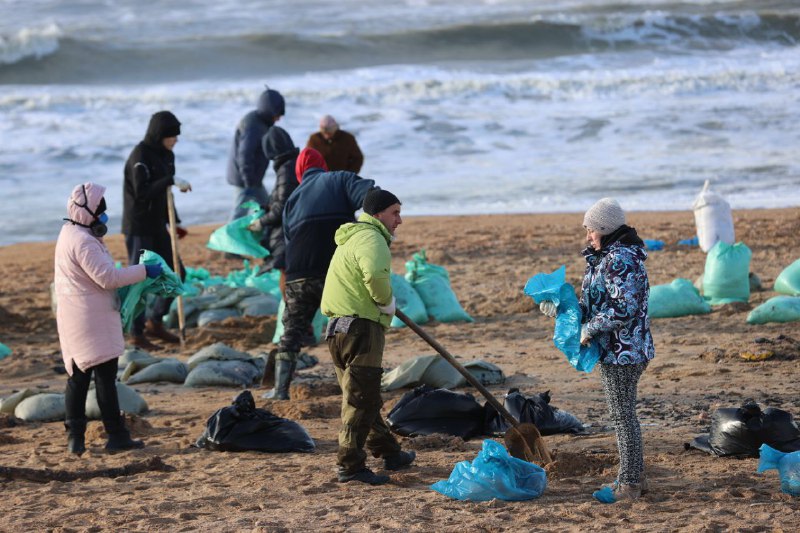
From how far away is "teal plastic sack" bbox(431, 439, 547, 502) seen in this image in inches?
207

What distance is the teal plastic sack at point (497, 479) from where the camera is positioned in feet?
17.3

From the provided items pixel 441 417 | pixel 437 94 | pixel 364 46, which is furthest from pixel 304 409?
pixel 364 46

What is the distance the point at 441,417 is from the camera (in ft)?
21.7

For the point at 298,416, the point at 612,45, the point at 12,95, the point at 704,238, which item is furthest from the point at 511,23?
the point at 298,416

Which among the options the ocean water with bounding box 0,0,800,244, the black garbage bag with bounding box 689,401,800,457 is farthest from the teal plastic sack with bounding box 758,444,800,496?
the ocean water with bounding box 0,0,800,244

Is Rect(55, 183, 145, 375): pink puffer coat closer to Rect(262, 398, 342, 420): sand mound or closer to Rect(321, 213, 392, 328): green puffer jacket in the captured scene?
Rect(262, 398, 342, 420): sand mound

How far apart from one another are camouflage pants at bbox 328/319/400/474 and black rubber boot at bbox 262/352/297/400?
6.04 feet

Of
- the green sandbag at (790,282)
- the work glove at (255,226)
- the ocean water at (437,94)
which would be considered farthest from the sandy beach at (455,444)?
the ocean water at (437,94)

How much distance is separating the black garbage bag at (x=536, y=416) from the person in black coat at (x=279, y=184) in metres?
2.65

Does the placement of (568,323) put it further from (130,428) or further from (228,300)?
(228,300)

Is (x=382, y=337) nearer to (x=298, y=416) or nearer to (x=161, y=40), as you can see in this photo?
(x=298, y=416)

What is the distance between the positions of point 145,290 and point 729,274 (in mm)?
5034

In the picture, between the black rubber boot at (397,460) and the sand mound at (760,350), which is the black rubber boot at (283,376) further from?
the sand mound at (760,350)

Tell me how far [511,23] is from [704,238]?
2504cm
